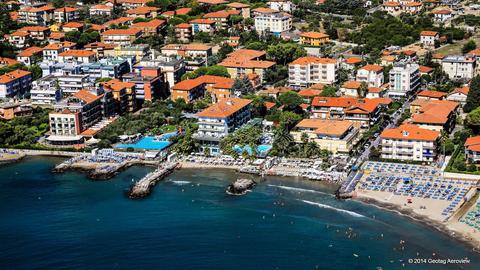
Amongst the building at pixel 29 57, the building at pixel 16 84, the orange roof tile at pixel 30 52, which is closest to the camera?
the building at pixel 16 84

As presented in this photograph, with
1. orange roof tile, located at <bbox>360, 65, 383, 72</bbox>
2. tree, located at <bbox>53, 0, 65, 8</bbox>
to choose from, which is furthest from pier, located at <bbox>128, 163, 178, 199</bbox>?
tree, located at <bbox>53, 0, 65, 8</bbox>

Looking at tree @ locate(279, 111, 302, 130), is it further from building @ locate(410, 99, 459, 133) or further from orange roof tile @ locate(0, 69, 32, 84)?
orange roof tile @ locate(0, 69, 32, 84)

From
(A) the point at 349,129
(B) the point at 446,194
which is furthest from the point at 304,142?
(B) the point at 446,194

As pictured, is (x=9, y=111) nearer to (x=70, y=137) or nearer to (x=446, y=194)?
(x=70, y=137)

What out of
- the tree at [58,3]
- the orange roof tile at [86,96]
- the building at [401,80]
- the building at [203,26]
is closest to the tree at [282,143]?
the building at [401,80]

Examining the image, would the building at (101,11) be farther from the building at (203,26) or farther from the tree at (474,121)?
the tree at (474,121)

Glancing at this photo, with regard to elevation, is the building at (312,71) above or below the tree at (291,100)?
above
